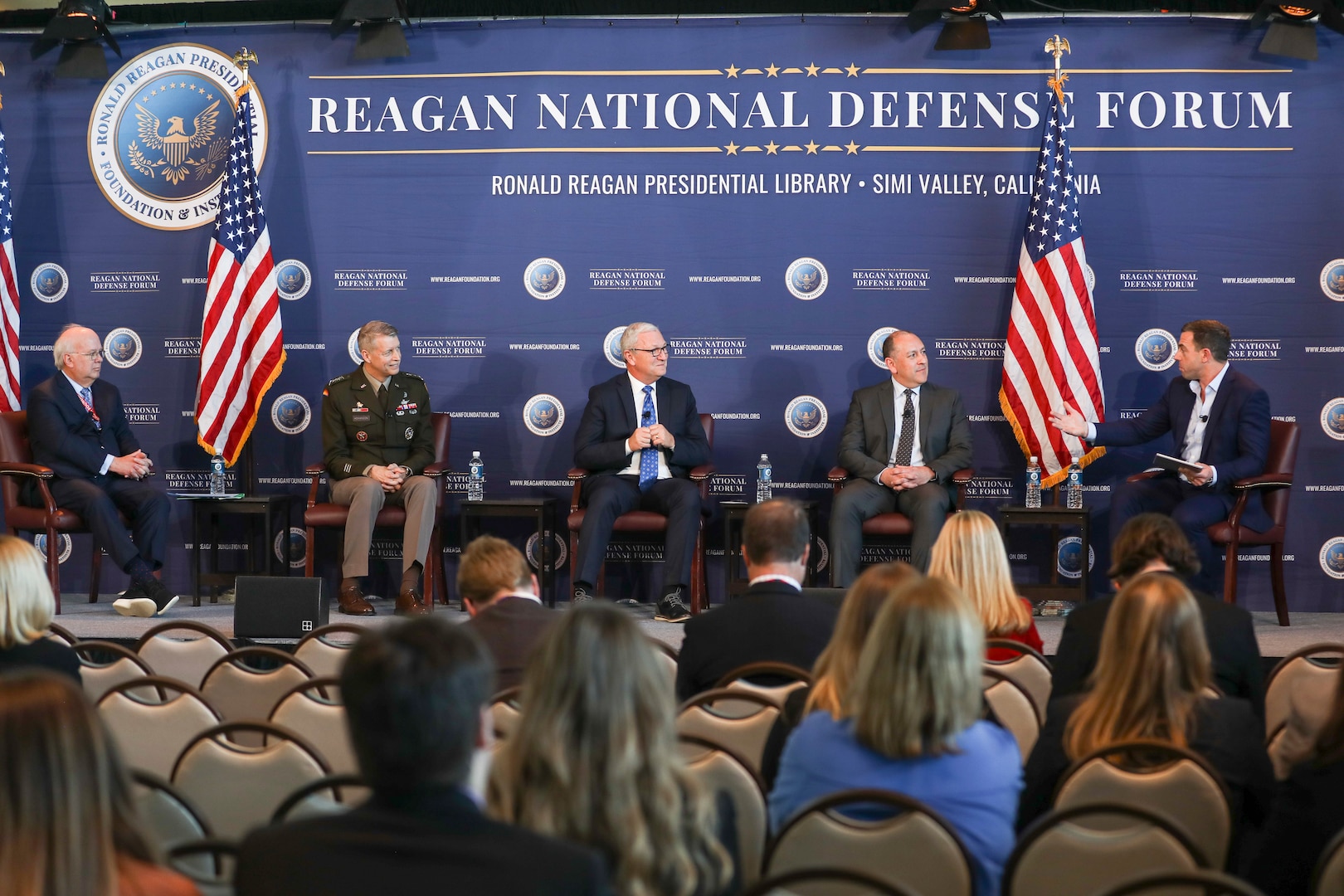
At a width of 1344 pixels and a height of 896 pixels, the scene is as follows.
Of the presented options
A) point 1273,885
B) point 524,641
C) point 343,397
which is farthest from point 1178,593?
point 343,397

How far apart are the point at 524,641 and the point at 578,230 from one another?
4.48m

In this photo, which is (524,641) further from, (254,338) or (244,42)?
(244,42)

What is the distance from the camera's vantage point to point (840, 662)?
2.29 metres

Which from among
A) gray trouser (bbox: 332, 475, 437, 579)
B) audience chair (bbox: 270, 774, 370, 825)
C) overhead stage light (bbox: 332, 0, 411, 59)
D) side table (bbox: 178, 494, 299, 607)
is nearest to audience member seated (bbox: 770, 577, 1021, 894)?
audience chair (bbox: 270, 774, 370, 825)

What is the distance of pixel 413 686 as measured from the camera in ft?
4.58

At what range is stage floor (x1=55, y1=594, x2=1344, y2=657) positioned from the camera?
571 centimetres

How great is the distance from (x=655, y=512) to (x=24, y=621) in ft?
13.1

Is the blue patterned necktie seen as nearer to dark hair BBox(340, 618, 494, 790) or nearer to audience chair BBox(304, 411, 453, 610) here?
audience chair BBox(304, 411, 453, 610)

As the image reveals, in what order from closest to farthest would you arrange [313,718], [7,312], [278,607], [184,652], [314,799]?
[314,799] < [313,718] < [184,652] < [278,607] < [7,312]

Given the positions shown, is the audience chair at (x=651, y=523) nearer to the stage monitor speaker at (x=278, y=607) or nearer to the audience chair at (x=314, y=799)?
the stage monitor speaker at (x=278, y=607)

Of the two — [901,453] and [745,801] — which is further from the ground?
[901,453]

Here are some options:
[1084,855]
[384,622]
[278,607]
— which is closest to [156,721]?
[1084,855]

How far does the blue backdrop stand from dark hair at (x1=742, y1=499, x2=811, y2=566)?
3812mm

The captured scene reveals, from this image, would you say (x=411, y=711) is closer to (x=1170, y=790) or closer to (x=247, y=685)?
(x=1170, y=790)
